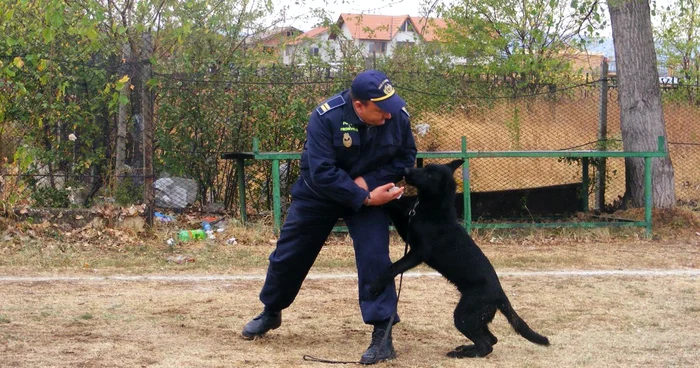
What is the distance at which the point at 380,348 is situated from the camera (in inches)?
195

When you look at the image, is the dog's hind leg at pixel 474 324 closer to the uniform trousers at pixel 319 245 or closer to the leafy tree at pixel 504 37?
the uniform trousers at pixel 319 245

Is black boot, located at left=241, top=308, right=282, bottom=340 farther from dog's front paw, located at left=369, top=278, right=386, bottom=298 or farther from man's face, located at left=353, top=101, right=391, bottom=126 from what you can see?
man's face, located at left=353, top=101, right=391, bottom=126

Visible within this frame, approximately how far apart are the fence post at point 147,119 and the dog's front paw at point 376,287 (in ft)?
19.4

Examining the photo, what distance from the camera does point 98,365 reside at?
465cm

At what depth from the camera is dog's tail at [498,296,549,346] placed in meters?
5.04

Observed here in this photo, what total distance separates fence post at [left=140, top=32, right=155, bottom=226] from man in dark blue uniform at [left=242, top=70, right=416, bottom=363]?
5455 mm

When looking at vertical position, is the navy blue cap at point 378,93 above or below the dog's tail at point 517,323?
above

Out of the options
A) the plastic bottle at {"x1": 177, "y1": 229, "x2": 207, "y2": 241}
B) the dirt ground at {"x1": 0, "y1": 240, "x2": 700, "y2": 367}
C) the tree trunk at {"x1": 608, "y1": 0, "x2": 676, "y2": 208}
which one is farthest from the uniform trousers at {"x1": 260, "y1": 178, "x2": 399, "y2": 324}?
the tree trunk at {"x1": 608, "y1": 0, "x2": 676, "y2": 208}

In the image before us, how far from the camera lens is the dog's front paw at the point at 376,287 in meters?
4.89

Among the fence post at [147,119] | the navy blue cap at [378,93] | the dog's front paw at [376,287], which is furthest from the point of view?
the fence post at [147,119]

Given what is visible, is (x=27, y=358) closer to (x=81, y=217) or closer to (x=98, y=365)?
(x=98, y=365)

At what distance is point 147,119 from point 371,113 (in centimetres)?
623

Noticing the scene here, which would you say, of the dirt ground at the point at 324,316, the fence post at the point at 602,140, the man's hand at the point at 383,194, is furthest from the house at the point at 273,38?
the man's hand at the point at 383,194

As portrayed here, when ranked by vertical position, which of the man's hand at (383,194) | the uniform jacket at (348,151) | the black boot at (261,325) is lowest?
the black boot at (261,325)
